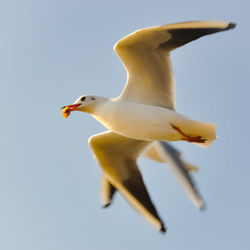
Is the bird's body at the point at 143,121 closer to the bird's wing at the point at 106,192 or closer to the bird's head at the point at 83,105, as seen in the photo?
the bird's head at the point at 83,105

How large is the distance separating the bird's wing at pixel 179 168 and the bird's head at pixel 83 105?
2.01 metres

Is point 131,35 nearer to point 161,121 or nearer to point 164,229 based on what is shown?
point 161,121

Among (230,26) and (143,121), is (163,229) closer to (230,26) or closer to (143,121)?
(143,121)

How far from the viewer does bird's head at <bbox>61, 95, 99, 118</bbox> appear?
32.3 feet

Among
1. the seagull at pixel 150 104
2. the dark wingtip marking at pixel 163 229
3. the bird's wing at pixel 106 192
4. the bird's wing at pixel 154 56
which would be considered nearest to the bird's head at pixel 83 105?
the seagull at pixel 150 104

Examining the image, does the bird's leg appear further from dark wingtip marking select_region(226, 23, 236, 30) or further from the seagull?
dark wingtip marking select_region(226, 23, 236, 30)

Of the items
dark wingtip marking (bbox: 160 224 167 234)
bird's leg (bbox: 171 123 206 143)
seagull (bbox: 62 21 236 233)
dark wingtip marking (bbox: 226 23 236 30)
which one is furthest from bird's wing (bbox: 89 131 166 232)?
dark wingtip marking (bbox: 226 23 236 30)

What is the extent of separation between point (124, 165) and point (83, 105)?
1.62 metres

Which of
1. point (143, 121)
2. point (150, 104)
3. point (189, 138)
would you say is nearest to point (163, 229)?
point (189, 138)

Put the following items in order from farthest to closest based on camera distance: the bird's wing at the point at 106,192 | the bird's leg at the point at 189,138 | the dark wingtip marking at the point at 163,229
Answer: the bird's wing at the point at 106,192 < the dark wingtip marking at the point at 163,229 < the bird's leg at the point at 189,138

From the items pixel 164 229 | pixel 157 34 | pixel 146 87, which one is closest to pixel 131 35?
pixel 157 34

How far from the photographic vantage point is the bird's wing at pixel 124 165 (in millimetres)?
10586

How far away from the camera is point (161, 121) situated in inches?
384

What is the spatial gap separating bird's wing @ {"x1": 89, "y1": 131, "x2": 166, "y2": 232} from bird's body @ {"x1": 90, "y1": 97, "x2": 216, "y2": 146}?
85 cm
